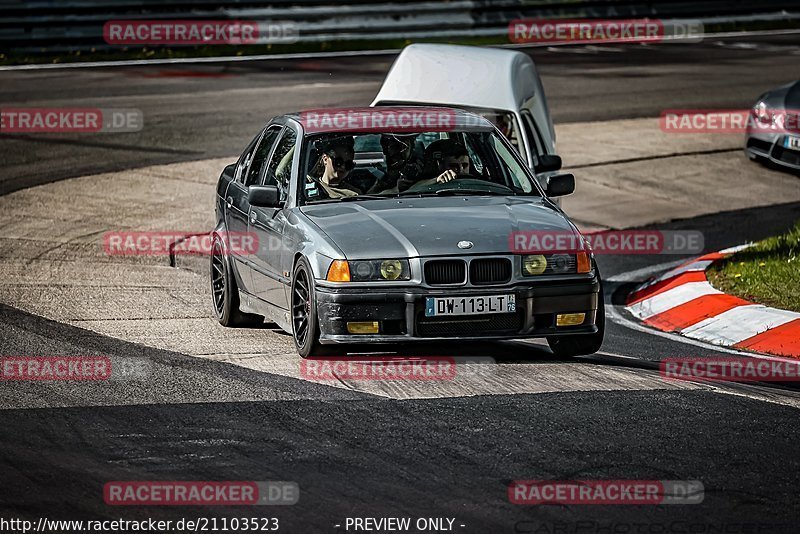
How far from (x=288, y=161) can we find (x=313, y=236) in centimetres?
130

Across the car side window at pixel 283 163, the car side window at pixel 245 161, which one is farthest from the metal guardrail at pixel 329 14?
the car side window at pixel 283 163

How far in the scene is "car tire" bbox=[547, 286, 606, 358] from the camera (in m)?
8.54

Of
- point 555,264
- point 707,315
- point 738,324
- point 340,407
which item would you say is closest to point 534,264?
point 555,264

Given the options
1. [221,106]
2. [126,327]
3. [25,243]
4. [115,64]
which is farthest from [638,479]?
[115,64]

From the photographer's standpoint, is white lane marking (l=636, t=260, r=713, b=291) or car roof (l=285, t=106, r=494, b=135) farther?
white lane marking (l=636, t=260, r=713, b=291)

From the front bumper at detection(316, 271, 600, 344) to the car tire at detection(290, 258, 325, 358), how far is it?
0.07m

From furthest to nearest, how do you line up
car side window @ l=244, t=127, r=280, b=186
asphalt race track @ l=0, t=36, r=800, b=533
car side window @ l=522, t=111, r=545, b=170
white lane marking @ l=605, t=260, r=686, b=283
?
white lane marking @ l=605, t=260, r=686, b=283
car side window @ l=522, t=111, r=545, b=170
car side window @ l=244, t=127, r=280, b=186
asphalt race track @ l=0, t=36, r=800, b=533

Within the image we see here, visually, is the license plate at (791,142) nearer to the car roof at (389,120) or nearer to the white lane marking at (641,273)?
the white lane marking at (641,273)

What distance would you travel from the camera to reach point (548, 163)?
1133 centimetres

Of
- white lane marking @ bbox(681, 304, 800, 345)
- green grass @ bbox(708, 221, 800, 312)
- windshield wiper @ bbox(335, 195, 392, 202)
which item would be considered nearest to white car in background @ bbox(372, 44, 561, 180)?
green grass @ bbox(708, 221, 800, 312)

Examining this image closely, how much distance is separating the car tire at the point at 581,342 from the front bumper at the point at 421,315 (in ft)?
0.94

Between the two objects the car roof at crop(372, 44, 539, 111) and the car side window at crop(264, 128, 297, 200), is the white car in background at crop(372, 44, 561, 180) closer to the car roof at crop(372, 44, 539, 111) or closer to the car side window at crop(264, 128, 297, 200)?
the car roof at crop(372, 44, 539, 111)

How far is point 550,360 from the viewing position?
8695mm

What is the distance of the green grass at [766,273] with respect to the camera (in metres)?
10.6
